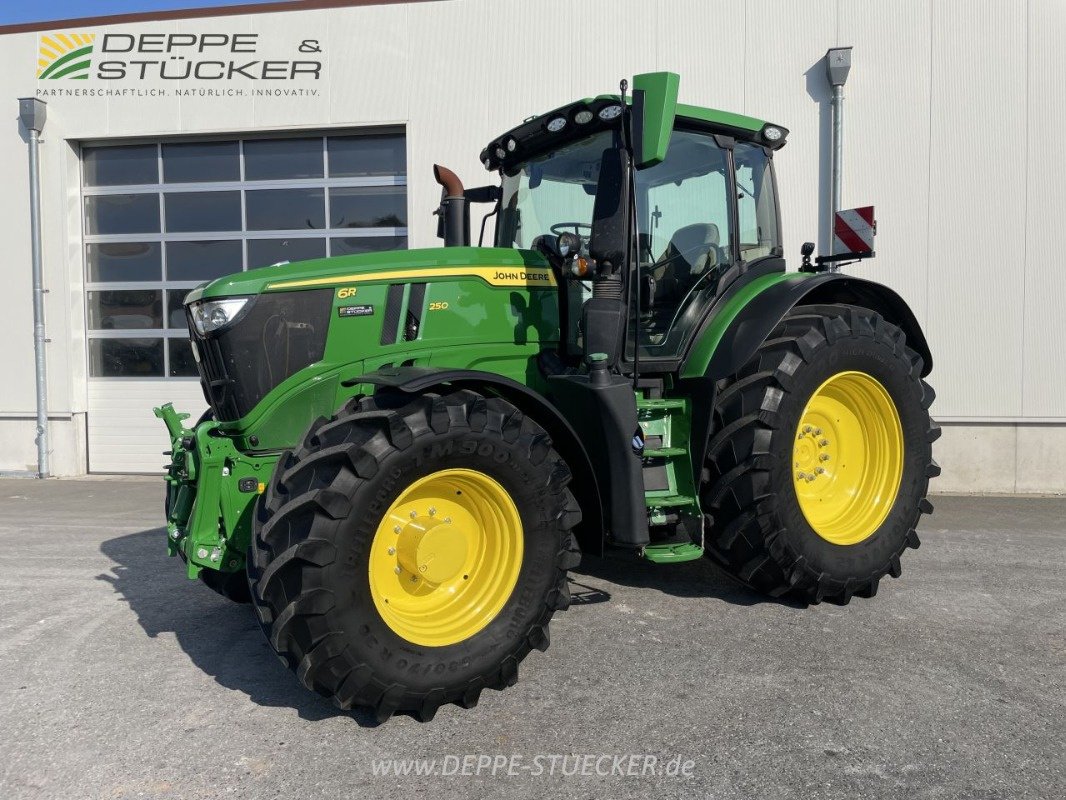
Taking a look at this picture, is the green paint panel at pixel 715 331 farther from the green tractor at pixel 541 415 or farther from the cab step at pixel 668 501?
the cab step at pixel 668 501

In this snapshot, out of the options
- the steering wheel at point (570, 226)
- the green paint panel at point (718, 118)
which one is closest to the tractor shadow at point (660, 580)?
the steering wheel at point (570, 226)

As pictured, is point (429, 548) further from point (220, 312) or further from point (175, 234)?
point (175, 234)

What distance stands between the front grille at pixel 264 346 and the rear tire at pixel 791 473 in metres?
1.94

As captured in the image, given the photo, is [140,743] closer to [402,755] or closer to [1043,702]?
[402,755]

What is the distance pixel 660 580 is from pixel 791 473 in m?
1.13

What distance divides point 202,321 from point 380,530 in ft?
4.31

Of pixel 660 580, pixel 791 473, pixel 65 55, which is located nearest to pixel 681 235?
pixel 791 473

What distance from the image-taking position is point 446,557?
310cm

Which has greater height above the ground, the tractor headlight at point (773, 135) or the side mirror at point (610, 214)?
the tractor headlight at point (773, 135)

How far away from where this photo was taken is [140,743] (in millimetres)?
2801

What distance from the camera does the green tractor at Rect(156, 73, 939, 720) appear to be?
2.88 m

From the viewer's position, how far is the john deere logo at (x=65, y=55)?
890 cm

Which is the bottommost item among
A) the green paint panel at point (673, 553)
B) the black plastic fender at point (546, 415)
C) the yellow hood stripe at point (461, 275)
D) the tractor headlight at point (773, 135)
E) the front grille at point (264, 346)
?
the green paint panel at point (673, 553)

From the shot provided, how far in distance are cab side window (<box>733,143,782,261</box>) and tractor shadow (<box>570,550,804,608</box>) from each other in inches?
71.7
